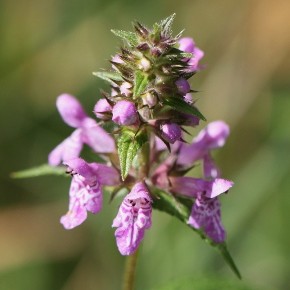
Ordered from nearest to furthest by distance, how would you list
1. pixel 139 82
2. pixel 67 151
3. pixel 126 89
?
pixel 139 82 < pixel 126 89 < pixel 67 151

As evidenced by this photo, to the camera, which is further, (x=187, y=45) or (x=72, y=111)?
(x=72, y=111)

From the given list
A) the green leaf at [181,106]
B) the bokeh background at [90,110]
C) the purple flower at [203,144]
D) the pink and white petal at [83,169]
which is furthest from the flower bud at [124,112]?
the bokeh background at [90,110]

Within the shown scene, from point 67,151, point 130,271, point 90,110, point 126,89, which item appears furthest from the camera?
point 90,110

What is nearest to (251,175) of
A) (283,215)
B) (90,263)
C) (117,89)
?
(283,215)

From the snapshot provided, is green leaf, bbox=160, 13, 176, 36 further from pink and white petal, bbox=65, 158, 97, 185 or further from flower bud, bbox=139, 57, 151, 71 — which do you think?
pink and white petal, bbox=65, 158, 97, 185

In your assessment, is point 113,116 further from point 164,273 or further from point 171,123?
point 164,273

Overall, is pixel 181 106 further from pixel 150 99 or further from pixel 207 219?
pixel 207 219

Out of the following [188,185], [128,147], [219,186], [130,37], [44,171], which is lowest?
[44,171]

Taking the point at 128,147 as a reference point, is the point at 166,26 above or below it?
above

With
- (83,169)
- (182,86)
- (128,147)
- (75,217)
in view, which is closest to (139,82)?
(182,86)
